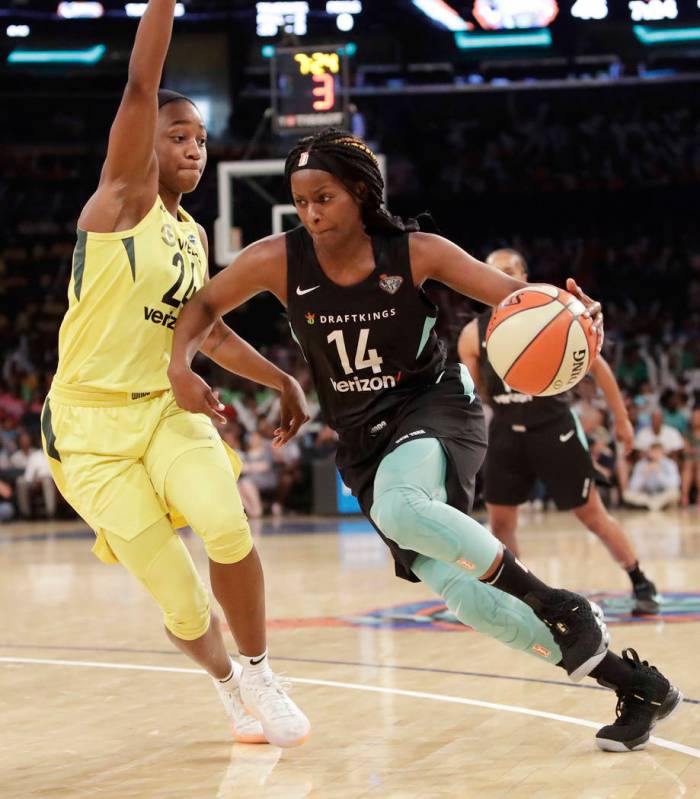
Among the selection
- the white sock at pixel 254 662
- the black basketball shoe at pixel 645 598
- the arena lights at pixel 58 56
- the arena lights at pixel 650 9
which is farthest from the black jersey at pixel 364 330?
the arena lights at pixel 58 56

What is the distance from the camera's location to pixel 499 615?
148 inches

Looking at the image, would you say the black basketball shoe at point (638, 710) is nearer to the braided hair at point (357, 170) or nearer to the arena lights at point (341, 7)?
the braided hair at point (357, 170)

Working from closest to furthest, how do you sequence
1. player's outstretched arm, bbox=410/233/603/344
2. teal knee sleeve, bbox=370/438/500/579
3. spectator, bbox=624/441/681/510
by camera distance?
teal knee sleeve, bbox=370/438/500/579
player's outstretched arm, bbox=410/233/603/344
spectator, bbox=624/441/681/510

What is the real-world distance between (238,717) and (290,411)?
1040 millimetres

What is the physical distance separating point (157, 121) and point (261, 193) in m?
9.99

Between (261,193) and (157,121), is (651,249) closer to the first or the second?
(261,193)

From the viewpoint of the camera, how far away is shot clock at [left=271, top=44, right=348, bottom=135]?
42.5 ft

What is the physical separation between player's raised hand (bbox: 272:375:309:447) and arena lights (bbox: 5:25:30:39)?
60.1ft

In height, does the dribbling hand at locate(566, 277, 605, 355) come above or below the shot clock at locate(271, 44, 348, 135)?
below

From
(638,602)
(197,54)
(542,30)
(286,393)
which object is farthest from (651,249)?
(286,393)

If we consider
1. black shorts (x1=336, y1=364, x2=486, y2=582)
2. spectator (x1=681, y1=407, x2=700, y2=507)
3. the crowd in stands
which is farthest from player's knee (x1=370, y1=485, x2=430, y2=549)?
the crowd in stands

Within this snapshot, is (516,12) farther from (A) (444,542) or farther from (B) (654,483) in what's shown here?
(A) (444,542)

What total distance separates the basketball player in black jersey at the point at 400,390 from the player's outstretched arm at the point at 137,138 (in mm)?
380

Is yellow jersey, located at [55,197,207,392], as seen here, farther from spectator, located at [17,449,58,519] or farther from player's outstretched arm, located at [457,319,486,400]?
spectator, located at [17,449,58,519]
